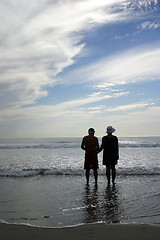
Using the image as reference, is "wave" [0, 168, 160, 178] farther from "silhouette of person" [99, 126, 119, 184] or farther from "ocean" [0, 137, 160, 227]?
"silhouette of person" [99, 126, 119, 184]

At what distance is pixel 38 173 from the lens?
9.16m

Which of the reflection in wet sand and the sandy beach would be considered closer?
the sandy beach

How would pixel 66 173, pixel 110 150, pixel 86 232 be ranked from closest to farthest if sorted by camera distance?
pixel 86 232, pixel 110 150, pixel 66 173

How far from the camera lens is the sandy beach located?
9.43 feet

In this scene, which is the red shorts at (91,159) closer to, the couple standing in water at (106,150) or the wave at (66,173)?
the couple standing in water at (106,150)

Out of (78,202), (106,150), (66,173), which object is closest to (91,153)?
(106,150)

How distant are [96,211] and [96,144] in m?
2.99

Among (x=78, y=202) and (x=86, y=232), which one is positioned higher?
(x=86, y=232)

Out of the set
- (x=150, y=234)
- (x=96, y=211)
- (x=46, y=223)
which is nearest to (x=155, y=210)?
(x=96, y=211)

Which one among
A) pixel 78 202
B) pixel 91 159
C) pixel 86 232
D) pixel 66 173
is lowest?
pixel 66 173

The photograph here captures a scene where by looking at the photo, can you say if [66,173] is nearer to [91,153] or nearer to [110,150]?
[91,153]

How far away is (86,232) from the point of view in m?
3.04

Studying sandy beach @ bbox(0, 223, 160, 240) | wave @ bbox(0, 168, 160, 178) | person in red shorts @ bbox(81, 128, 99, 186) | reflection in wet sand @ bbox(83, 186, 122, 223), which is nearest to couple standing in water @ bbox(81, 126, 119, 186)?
person in red shorts @ bbox(81, 128, 99, 186)

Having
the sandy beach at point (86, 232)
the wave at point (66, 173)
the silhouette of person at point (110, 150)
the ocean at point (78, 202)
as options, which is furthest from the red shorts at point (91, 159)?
the sandy beach at point (86, 232)
